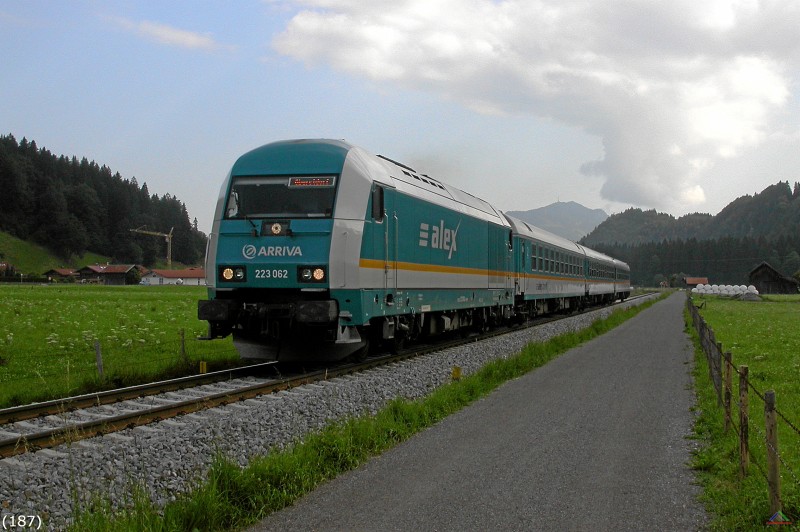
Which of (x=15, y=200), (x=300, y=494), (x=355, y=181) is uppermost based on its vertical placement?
(x=15, y=200)

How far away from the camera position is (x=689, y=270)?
616ft

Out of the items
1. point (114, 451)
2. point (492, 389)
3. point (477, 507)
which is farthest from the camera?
A: point (492, 389)

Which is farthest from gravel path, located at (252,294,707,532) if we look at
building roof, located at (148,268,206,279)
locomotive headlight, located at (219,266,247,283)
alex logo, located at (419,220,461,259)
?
building roof, located at (148,268,206,279)

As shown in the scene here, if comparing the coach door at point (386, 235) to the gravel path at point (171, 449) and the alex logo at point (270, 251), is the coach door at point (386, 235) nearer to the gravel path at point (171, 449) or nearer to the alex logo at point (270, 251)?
the alex logo at point (270, 251)

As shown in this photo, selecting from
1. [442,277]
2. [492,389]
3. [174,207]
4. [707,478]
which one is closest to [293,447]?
[707,478]

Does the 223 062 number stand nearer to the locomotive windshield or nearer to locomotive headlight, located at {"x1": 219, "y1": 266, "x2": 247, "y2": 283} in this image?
locomotive headlight, located at {"x1": 219, "y1": 266, "x2": 247, "y2": 283}

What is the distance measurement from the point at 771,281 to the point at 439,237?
107 metres

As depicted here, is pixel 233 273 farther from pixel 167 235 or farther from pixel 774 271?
pixel 167 235

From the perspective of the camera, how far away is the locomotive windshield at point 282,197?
45.9 feet

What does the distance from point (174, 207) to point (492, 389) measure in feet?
548

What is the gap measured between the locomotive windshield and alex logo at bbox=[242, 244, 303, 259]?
2.06 feet

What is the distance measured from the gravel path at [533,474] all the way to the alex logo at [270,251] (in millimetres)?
4430

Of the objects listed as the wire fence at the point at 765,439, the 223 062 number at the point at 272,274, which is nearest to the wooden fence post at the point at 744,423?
the wire fence at the point at 765,439

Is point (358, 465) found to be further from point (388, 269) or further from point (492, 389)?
point (388, 269)
